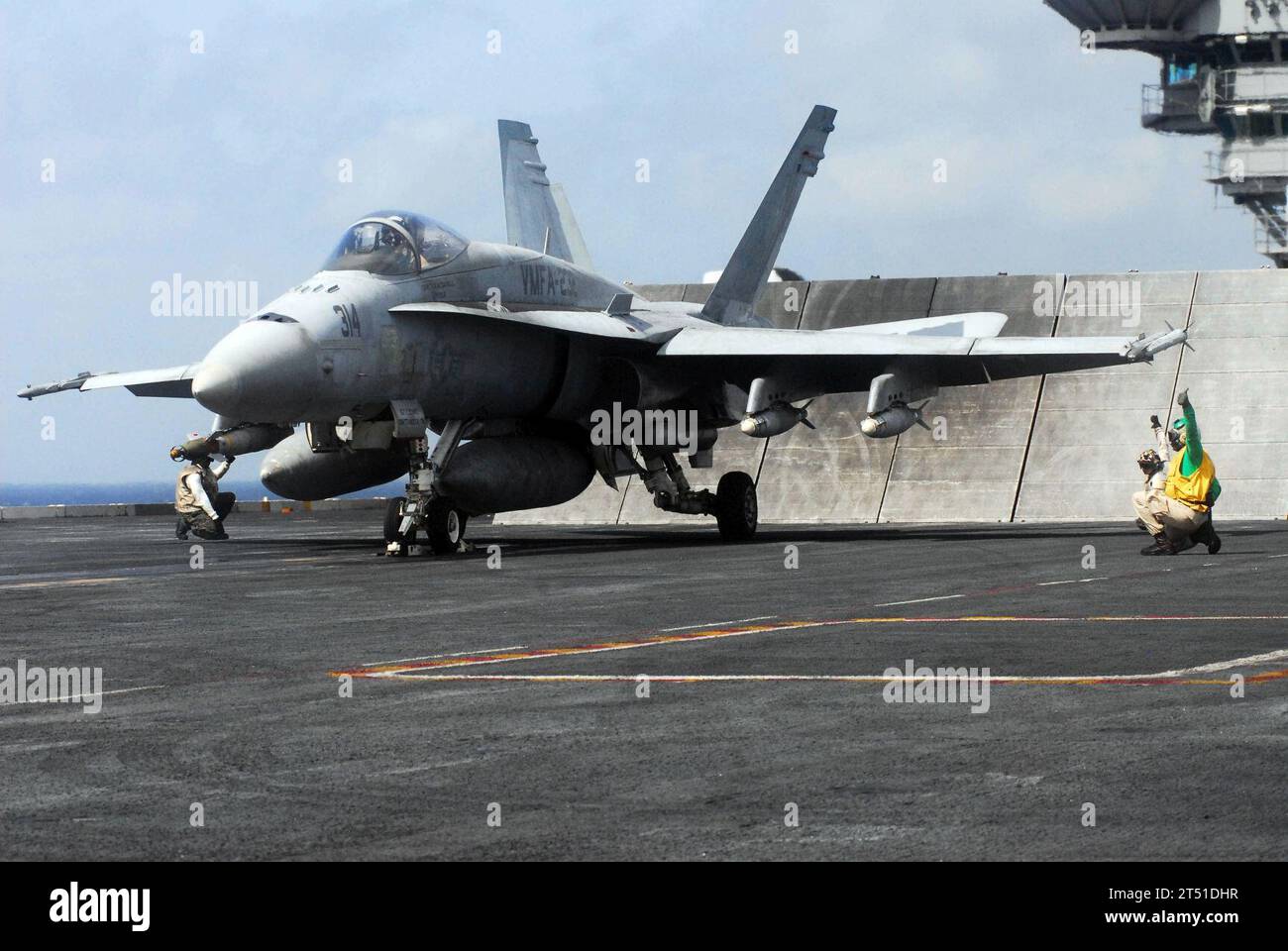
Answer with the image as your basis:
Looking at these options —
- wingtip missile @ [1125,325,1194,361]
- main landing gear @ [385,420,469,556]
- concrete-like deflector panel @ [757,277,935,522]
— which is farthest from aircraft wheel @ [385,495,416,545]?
concrete-like deflector panel @ [757,277,935,522]

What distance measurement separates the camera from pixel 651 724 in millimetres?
8047

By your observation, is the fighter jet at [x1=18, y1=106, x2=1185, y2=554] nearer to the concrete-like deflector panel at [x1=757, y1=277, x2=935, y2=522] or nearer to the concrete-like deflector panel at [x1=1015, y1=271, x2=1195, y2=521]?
the concrete-like deflector panel at [x1=1015, y1=271, x2=1195, y2=521]

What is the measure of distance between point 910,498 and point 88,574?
19.2 metres

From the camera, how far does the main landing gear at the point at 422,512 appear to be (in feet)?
70.9

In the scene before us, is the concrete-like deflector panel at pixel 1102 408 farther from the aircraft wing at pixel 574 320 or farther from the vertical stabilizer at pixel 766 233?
the aircraft wing at pixel 574 320

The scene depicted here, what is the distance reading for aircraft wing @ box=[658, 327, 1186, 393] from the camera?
23078 millimetres

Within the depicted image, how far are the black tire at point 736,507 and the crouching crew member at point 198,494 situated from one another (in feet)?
25.5

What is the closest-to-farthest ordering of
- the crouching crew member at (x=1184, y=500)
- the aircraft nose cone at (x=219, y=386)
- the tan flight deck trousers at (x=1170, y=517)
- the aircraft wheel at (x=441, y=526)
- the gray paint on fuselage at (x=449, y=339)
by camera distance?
1. the aircraft nose cone at (x=219, y=386)
2. the crouching crew member at (x=1184, y=500)
3. the tan flight deck trousers at (x=1170, y=517)
4. the gray paint on fuselage at (x=449, y=339)
5. the aircraft wheel at (x=441, y=526)

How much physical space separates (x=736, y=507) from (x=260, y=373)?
8.77 m

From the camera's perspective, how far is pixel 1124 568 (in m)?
17.7

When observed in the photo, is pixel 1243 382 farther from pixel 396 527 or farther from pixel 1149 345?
pixel 396 527

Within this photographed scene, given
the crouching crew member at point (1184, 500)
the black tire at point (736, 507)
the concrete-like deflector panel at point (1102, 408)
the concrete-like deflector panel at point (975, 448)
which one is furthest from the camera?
the concrete-like deflector panel at point (975, 448)

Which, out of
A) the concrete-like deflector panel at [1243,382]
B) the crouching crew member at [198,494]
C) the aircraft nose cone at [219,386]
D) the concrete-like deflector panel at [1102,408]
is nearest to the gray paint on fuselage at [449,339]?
the aircraft nose cone at [219,386]
